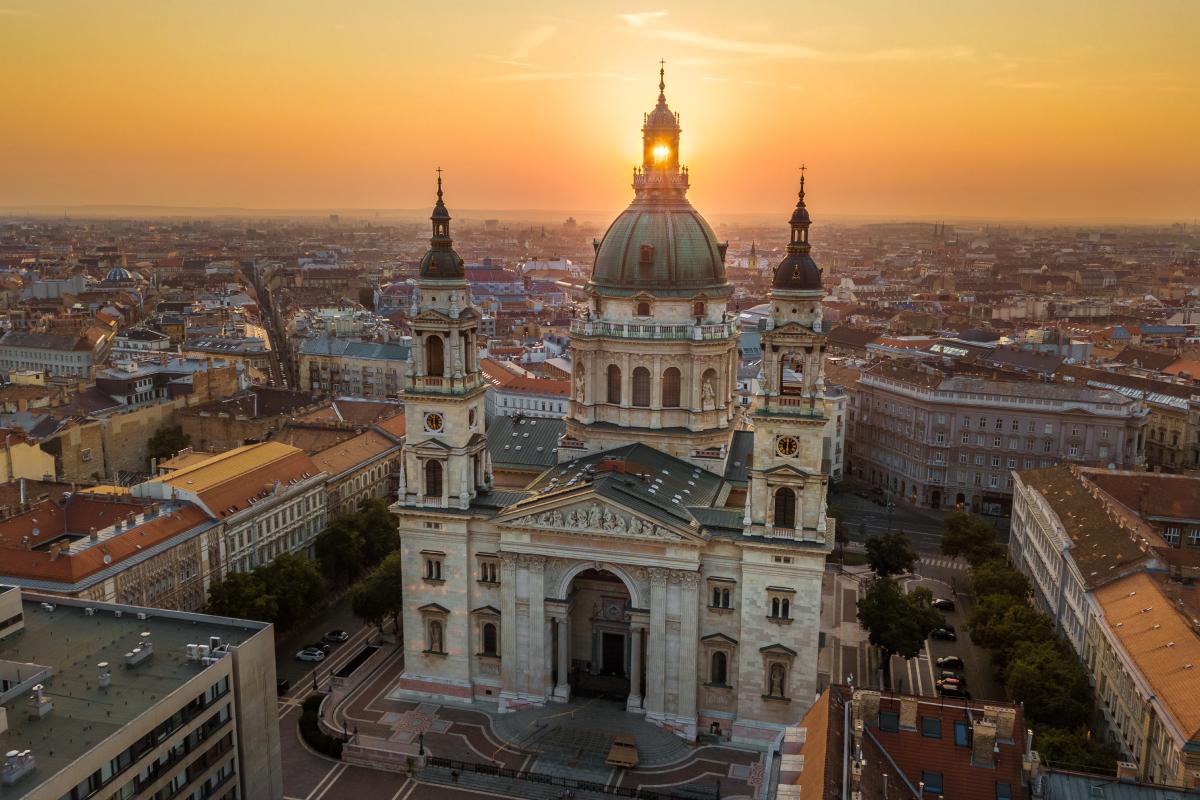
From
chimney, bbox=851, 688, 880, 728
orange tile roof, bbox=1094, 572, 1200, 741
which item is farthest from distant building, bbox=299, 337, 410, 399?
chimney, bbox=851, 688, 880, 728

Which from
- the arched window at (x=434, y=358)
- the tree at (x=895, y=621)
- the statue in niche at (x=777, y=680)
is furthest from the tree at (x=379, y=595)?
the tree at (x=895, y=621)

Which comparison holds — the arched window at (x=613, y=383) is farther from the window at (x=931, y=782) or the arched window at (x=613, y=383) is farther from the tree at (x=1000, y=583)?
the window at (x=931, y=782)

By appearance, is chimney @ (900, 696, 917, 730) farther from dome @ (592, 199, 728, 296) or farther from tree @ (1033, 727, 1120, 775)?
dome @ (592, 199, 728, 296)

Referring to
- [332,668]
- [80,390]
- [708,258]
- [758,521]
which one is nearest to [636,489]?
[758,521]

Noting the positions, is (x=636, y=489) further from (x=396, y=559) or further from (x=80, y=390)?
(x=80, y=390)

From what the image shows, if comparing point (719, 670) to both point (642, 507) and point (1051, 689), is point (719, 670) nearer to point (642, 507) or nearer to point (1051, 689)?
point (642, 507)

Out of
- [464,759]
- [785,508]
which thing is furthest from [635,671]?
[785,508]
